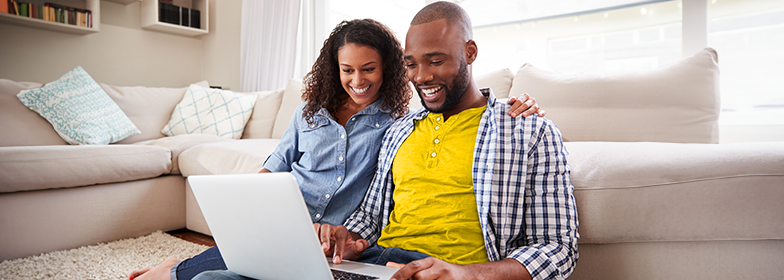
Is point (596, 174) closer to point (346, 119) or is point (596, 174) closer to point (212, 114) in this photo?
point (346, 119)

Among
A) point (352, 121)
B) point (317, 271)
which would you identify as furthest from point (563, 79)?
point (317, 271)

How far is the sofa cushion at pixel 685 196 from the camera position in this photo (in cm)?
92

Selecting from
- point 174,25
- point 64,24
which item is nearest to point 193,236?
point 64,24

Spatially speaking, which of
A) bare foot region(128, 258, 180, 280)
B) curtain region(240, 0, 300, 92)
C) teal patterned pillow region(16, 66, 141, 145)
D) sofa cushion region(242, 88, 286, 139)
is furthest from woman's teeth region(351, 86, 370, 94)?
curtain region(240, 0, 300, 92)

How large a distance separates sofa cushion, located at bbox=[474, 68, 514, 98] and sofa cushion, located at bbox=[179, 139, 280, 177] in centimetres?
97

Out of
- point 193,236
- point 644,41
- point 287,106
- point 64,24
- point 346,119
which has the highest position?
point 64,24

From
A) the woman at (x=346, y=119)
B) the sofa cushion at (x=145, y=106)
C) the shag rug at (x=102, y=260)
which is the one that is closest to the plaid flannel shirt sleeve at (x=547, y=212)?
the woman at (x=346, y=119)

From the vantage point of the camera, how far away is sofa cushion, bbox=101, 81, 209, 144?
105 inches

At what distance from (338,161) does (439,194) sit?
315mm

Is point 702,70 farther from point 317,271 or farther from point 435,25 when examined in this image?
point 317,271

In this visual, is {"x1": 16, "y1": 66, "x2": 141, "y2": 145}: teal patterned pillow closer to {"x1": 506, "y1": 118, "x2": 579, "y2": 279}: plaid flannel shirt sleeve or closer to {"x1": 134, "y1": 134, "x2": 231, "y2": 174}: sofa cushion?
{"x1": 134, "y1": 134, "x2": 231, "y2": 174}: sofa cushion

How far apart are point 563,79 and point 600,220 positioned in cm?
75

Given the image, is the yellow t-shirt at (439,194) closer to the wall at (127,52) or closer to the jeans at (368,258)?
the jeans at (368,258)

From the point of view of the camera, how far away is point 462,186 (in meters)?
0.92
